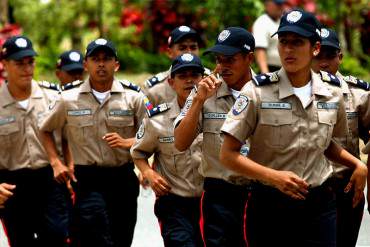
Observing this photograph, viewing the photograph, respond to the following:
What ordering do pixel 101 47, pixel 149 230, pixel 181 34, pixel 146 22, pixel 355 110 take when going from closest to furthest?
pixel 355 110
pixel 101 47
pixel 181 34
pixel 149 230
pixel 146 22

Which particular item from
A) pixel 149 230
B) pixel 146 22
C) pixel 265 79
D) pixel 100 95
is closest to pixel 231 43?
pixel 265 79

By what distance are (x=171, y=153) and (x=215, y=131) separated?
0.61 m

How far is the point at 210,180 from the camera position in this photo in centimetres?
641

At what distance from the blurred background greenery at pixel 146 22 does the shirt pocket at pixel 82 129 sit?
8.13 metres

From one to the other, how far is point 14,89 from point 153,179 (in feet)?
6.60

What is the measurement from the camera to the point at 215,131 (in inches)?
248

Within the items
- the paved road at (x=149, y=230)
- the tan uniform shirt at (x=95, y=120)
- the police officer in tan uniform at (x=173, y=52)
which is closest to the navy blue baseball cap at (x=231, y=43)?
the tan uniform shirt at (x=95, y=120)

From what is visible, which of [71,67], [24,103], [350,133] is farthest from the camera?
[71,67]

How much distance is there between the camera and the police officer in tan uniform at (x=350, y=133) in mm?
6840

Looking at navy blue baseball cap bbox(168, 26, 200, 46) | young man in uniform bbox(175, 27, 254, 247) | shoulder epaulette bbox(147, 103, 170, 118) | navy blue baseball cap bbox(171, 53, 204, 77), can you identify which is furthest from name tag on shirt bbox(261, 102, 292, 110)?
navy blue baseball cap bbox(168, 26, 200, 46)

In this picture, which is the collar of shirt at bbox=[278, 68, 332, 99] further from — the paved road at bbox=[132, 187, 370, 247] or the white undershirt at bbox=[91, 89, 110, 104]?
the paved road at bbox=[132, 187, 370, 247]

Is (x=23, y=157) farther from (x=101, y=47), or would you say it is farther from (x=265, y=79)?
(x=265, y=79)

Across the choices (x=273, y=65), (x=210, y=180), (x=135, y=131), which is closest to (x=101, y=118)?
(x=135, y=131)

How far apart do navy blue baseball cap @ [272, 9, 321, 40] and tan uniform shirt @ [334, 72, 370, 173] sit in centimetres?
138
